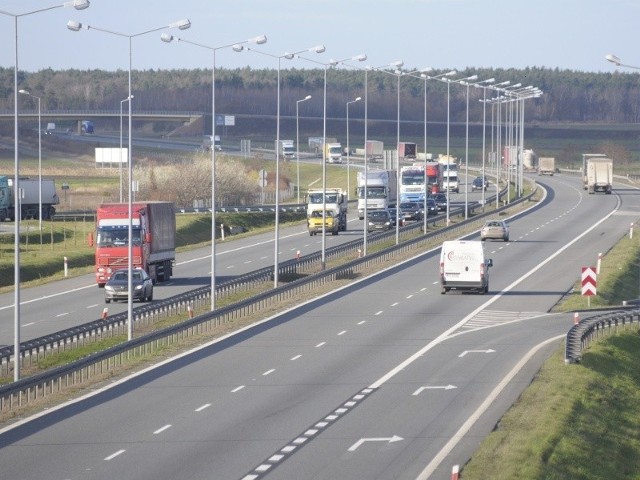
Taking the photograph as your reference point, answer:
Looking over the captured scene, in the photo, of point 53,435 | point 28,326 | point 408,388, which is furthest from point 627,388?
point 28,326

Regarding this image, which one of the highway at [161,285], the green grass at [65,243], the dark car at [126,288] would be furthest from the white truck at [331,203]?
the dark car at [126,288]

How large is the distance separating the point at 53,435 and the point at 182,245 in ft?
203

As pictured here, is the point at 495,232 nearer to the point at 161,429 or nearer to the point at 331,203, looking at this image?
the point at 331,203

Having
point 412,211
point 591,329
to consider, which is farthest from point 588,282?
point 412,211

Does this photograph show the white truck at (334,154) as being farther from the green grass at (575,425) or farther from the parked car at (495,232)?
the green grass at (575,425)

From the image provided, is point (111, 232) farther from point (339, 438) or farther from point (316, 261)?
point (339, 438)

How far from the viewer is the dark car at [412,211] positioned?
98.4 m

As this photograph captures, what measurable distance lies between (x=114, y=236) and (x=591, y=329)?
75.8ft

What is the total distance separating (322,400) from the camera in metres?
29.8

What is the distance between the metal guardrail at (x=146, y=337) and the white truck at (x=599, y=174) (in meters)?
61.0

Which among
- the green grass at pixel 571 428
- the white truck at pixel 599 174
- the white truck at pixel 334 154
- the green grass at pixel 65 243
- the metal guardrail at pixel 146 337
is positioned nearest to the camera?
the green grass at pixel 571 428

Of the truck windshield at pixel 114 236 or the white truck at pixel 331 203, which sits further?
the white truck at pixel 331 203

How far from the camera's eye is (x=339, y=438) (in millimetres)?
25484

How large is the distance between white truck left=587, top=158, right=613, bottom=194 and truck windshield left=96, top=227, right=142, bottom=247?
246 ft
